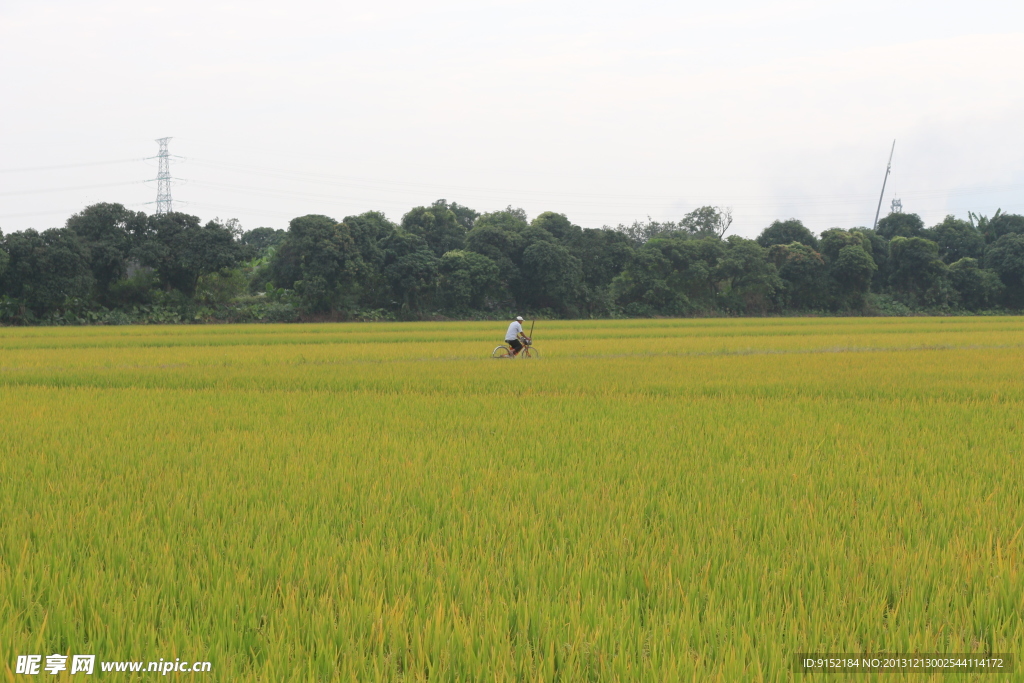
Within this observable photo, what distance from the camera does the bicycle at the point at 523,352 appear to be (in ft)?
49.1

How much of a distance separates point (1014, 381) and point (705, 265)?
118 ft

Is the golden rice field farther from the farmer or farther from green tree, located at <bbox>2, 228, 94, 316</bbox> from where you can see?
green tree, located at <bbox>2, 228, 94, 316</bbox>

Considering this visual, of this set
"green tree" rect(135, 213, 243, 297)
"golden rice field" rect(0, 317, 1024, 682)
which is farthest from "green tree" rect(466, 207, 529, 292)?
"golden rice field" rect(0, 317, 1024, 682)

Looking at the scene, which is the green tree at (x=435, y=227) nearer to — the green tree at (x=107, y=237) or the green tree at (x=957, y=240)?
the green tree at (x=107, y=237)

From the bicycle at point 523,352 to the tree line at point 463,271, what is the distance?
2223 cm

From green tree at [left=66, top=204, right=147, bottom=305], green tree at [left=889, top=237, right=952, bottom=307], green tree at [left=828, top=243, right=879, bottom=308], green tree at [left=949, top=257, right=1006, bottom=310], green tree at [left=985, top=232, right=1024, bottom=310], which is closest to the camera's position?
green tree at [left=66, top=204, right=147, bottom=305]

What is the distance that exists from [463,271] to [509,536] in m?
36.4

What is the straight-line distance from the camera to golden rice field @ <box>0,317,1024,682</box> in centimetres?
229

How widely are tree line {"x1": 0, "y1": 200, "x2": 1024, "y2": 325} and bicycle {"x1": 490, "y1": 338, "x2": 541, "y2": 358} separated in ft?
72.9

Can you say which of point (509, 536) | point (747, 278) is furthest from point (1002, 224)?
point (509, 536)

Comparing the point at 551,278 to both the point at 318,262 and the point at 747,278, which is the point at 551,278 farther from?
the point at 747,278

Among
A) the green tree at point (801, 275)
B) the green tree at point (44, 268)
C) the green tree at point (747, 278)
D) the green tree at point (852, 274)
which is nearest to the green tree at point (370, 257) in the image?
the green tree at point (44, 268)

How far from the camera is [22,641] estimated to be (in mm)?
2287

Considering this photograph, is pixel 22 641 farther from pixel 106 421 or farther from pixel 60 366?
pixel 60 366
